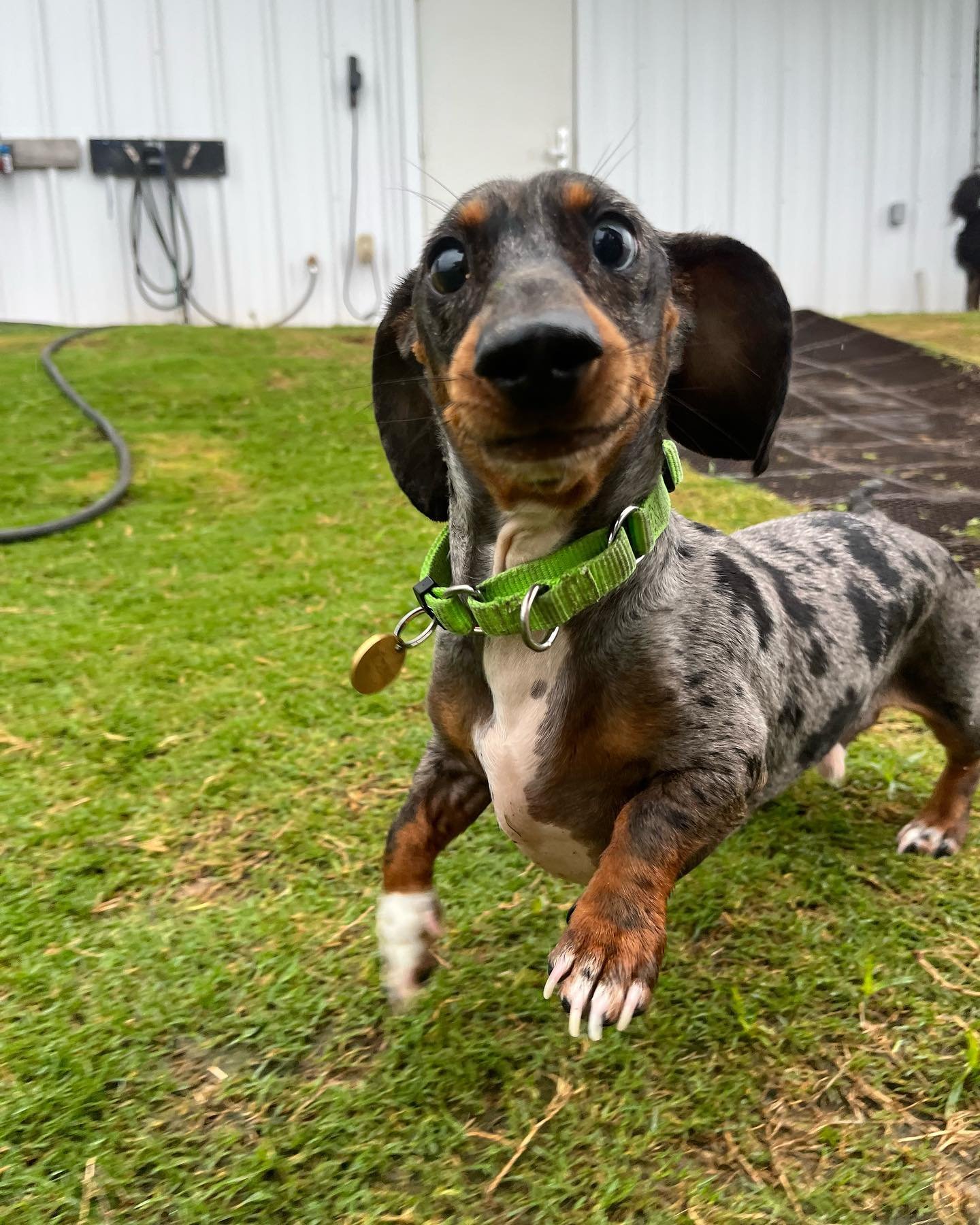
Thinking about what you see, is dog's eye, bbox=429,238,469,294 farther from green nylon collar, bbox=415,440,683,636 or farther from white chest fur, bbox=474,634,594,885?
white chest fur, bbox=474,634,594,885

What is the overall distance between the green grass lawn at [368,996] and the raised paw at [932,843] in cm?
3

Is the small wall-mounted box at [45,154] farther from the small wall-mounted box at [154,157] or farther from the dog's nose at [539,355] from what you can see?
the dog's nose at [539,355]

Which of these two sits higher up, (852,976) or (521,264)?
(521,264)

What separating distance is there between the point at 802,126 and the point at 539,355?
1023 cm

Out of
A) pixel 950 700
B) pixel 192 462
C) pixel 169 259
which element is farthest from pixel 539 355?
pixel 169 259

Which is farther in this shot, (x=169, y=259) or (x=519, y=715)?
(x=169, y=259)

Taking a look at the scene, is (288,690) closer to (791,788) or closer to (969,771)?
(791,788)

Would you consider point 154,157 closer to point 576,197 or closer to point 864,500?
point 864,500

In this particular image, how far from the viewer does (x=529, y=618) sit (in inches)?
57.7

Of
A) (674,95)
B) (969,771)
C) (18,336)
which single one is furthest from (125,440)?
(674,95)

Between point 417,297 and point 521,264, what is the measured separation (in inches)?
12.2

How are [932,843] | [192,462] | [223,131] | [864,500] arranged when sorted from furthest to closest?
[223,131] < [192,462] < [864,500] < [932,843]

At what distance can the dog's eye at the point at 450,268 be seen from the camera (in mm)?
1539

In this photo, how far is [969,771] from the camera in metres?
2.35
